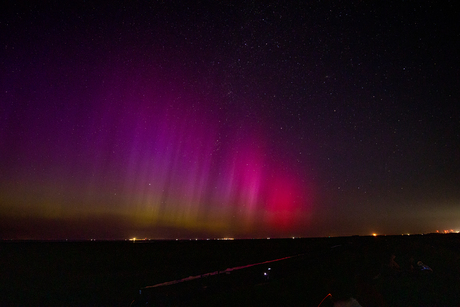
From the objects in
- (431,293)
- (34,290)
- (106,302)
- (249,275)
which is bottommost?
(34,290)

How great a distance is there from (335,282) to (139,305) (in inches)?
248

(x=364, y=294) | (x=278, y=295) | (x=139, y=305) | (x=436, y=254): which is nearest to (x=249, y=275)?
(x=278, y=295)

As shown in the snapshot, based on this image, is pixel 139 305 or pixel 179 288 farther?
pixel 179 288

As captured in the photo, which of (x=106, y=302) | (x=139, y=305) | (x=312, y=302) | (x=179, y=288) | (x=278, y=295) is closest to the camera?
(x=139, y=305)

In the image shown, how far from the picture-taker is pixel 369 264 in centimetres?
1202

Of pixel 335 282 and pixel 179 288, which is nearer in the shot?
pixel 179 288

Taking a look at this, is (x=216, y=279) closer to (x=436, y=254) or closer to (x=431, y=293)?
(x=431, y=293)

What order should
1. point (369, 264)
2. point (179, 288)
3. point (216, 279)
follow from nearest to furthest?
1. point (179, 288)
2. point (216, 279)
3. point (369, 264)

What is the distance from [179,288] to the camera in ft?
14.7

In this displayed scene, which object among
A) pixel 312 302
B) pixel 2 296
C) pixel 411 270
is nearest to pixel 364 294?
pixel 312 302

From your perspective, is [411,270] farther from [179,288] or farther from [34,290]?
[34,290]

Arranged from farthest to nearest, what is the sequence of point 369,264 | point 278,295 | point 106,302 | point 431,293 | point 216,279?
point 369,264 < point 106,302 < point 431,293 < point 278,295 < point 216,279

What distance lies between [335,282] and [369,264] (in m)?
5.47

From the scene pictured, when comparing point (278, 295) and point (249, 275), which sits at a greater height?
point (249, 275)
